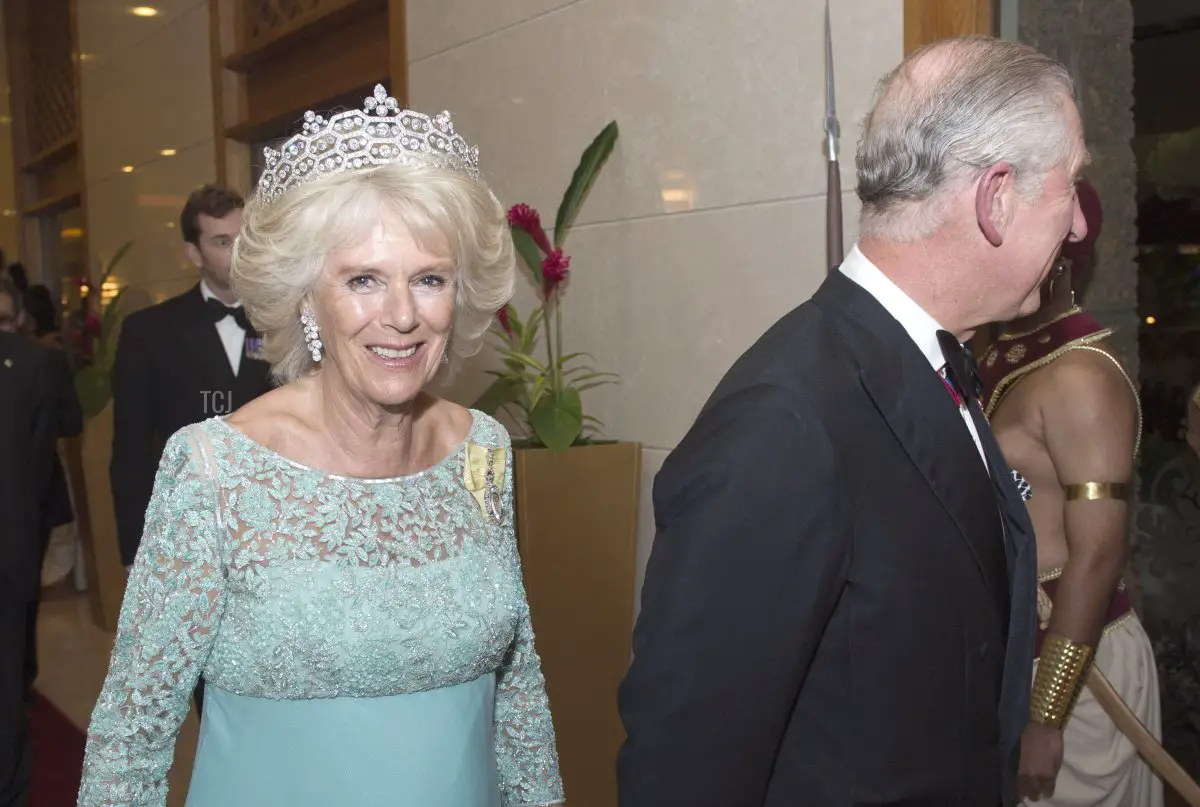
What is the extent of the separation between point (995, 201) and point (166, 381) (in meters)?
2.93

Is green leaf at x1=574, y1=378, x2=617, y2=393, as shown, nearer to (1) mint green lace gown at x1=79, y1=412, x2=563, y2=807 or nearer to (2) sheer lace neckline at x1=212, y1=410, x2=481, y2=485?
(2) sheer lace neckline at x1=212, y1=410, x2=481, y2=485

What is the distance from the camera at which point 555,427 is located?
121 inches

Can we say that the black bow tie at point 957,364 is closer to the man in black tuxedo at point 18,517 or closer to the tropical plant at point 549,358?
the tropical plant at point 549,358

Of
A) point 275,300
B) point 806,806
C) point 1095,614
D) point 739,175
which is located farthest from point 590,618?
point 806,806

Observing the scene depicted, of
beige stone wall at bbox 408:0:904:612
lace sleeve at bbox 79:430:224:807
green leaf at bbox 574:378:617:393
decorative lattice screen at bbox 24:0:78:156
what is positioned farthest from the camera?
decorative lattice screen at bbox 24:0:78:156

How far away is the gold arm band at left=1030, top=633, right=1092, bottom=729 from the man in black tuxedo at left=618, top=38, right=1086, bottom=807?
706mm

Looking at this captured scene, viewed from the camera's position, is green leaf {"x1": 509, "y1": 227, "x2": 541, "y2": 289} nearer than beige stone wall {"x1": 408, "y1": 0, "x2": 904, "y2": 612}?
No

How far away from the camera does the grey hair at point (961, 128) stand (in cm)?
129

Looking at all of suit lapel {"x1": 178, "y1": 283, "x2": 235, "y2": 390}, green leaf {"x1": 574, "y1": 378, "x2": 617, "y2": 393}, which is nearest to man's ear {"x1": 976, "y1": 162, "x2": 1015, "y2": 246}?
green leaf {"x1": 574, "y1": 378, "x2": 617, "y2": 393}

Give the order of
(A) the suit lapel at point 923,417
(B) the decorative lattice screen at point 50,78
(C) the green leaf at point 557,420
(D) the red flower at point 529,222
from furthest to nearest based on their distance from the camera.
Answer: (B) the decorative lattice screen at point 50,78 < (D) the red flower at point 529,222 < (C) the green leaf at point 557,420 < (A) the suit lapel at point 923,417

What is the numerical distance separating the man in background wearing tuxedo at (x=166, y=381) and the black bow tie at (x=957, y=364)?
263 cm

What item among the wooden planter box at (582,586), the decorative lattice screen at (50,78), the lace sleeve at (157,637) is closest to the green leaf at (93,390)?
the wooden planter box at (582,586)

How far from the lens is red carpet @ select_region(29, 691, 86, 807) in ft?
12.2

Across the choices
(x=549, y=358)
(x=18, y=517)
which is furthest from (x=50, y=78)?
(x=549, y=358)
